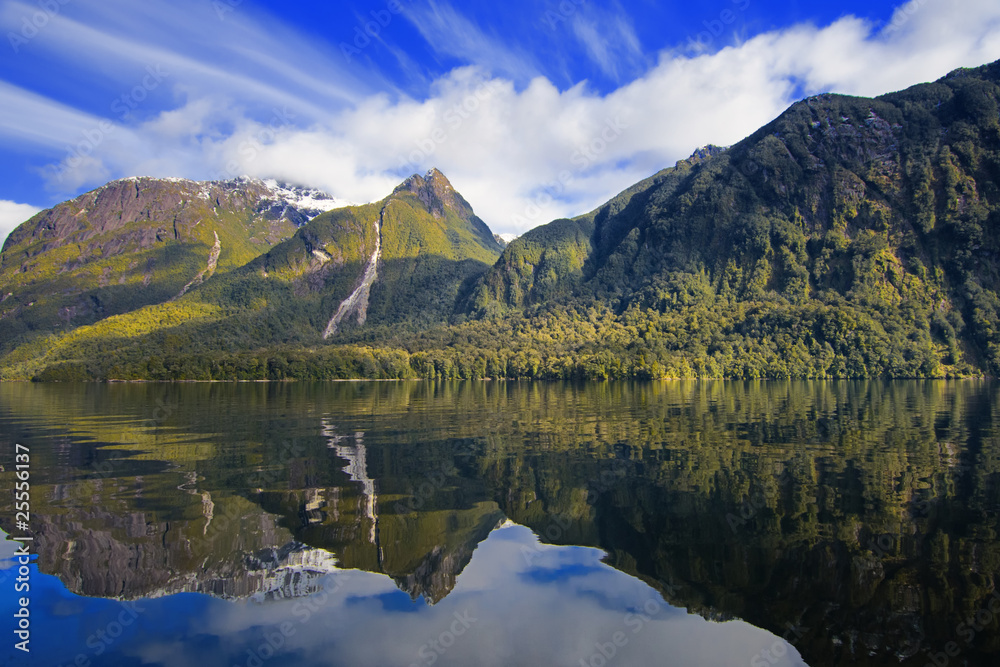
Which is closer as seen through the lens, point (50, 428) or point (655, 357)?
point (50, 428)

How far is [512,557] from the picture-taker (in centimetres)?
1959

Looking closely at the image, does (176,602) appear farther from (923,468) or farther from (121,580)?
(923,468)

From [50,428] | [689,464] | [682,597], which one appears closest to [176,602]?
Answer: [682,597]

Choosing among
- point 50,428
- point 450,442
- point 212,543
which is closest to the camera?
point 212,543

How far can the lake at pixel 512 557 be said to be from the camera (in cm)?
1367

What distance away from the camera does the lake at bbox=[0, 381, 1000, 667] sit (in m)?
13.7

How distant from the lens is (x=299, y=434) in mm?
47406

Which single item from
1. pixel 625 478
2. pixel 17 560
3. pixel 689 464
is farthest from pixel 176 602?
pixel 689 464

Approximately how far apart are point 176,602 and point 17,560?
659 centimetres

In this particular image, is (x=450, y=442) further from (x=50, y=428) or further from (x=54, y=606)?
(x=50, y=428)

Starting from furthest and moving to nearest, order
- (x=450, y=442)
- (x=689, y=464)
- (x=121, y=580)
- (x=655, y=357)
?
(x=655, y=357) → (x=450, y=442) → (x=689, y=464) → (x=121, y=580)

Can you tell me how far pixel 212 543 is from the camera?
64.1ft

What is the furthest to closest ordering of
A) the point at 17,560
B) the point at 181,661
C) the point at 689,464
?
the point at 689,464
the point at 17,560
the point at 181,661

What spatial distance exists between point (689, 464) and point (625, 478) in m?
5.28
